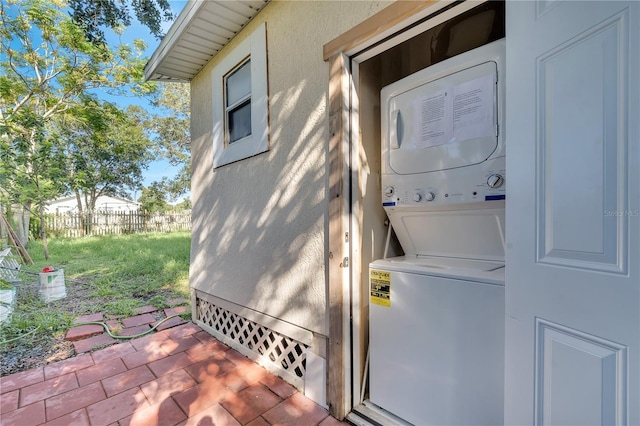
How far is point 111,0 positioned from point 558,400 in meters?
5.49

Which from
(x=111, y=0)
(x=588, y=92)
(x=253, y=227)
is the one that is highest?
(x=111, y=0)

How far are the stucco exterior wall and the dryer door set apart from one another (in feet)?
1.38

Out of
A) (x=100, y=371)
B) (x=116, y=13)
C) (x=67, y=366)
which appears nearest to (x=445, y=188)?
(x=100, y=371)

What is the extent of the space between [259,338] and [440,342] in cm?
150

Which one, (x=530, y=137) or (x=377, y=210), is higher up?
(x=530, y=137)

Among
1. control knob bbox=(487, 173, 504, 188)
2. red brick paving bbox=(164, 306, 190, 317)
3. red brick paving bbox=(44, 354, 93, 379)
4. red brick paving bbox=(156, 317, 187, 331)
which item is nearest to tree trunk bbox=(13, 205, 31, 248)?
red brick paving bbox=(164, 306, 190, 317)

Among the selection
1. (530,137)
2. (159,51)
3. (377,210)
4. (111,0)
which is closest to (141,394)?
(377,210)

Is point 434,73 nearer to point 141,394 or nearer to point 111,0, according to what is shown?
point 141,394

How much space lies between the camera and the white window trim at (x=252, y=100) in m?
2.26

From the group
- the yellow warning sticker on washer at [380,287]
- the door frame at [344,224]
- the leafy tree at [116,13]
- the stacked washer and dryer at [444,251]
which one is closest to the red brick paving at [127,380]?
the door frame at [344,224]

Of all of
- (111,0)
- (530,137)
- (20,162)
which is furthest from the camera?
(20,162)

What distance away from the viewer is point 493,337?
1257mm

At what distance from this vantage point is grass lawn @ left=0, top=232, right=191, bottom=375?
8.64 ft

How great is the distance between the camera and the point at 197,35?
2574 millimetres
